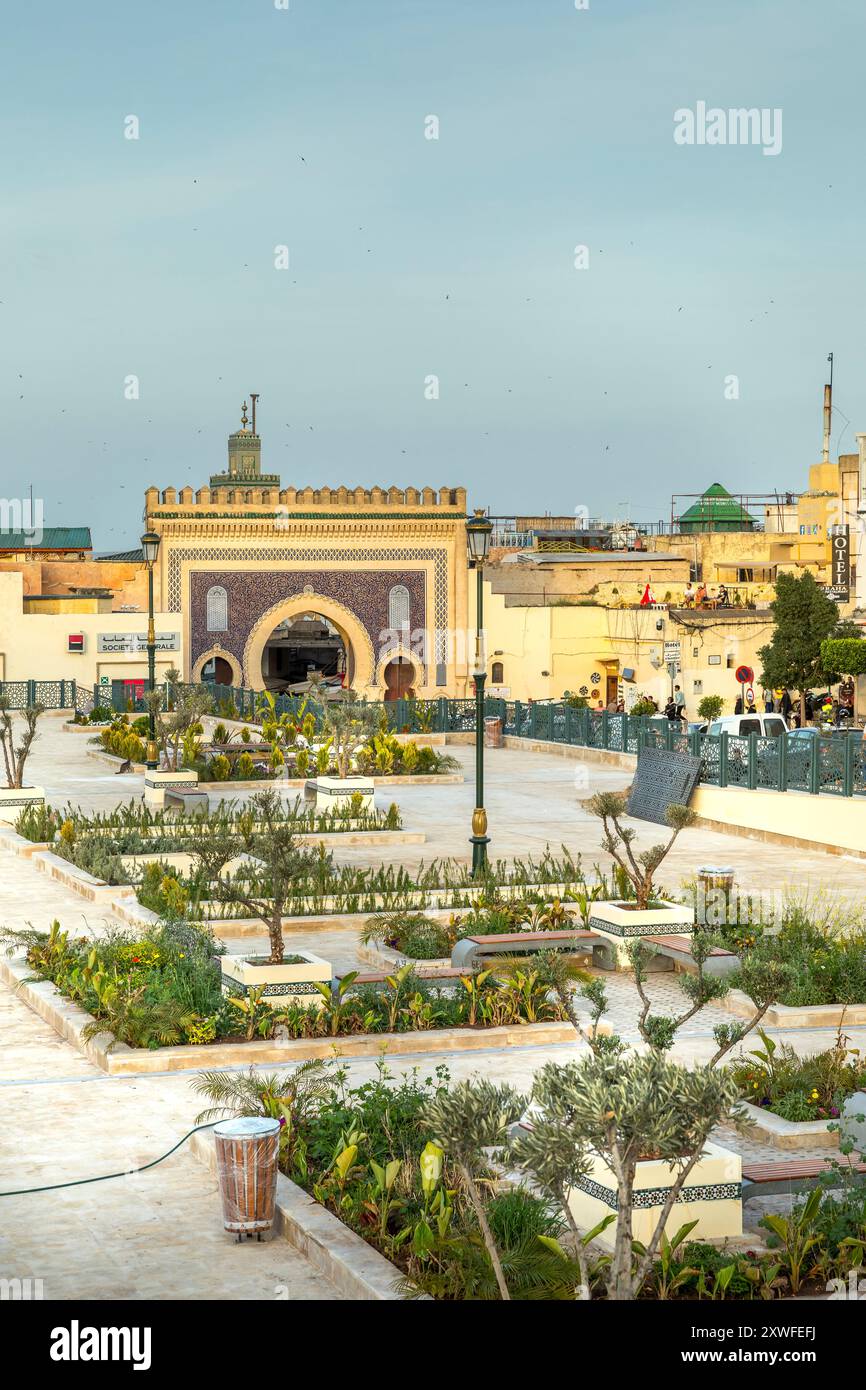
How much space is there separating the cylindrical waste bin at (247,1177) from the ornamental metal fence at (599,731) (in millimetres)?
12073

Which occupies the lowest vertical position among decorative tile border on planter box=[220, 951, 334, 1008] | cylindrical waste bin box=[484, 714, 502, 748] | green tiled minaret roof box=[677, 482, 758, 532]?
decorative tile border on planter box=[220, 951, 334, 1008]

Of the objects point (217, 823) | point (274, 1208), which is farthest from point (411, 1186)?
point (217, 823)

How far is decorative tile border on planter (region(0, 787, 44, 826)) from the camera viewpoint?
19.4 metres

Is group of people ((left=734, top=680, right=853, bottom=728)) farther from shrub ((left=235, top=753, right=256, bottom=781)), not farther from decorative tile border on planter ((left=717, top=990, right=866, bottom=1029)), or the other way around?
decorative tile border on planter ((left=717, top=990, right=866, bottom=1029))

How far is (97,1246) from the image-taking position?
681cm

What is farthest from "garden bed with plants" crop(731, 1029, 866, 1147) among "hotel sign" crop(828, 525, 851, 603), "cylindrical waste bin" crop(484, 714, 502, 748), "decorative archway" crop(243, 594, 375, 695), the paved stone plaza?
"decorative archway" crop(243, 594, 375, 695)

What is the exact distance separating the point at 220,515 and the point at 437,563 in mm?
6265

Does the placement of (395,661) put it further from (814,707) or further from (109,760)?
(109,760)

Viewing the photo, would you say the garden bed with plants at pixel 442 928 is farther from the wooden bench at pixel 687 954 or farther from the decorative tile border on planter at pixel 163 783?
the decorative tile border on planter at pixel 163 783

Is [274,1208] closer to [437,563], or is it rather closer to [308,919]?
[308,919]

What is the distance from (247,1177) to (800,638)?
35.4 meters

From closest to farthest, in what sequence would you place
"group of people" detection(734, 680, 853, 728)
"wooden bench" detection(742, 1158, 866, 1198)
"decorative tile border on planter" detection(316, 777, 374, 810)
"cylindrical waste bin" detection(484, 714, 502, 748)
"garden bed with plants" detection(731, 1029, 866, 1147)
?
"wooden bench" detection(742, 1158, 866, 1198) < "garden bed with plants" detection(731, 1029, 866, 1147) < "decorative tile border on planter" detection(316, 777, 374, 810) < "cylindrical waste bin" detection(484, 714, 502, 748) < "group of people" detection(734, 680, 853, 728)

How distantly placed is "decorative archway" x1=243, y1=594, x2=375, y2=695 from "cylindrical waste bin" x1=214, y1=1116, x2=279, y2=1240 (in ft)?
134

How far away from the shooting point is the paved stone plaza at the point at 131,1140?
21.5 ft
